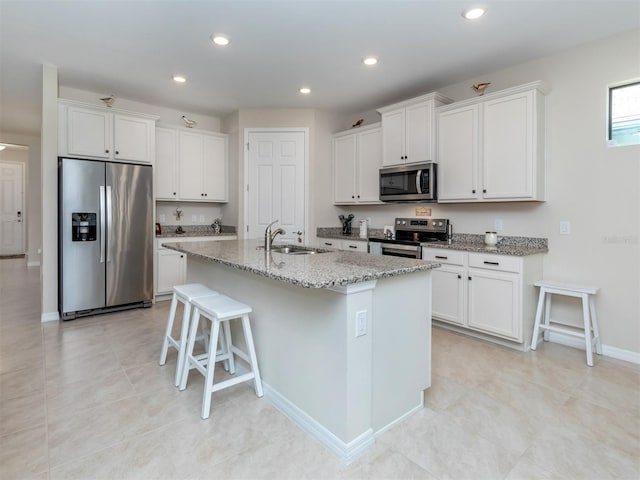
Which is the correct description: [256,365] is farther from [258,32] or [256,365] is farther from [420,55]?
[420,55]

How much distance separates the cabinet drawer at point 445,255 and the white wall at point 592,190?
0.70 meters

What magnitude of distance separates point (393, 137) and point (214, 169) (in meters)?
2.63

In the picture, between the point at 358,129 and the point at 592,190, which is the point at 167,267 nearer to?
the point at 358,129

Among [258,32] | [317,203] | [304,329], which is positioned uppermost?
[258,32]

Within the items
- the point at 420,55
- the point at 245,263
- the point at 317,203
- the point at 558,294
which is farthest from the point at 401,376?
the point at 317,203

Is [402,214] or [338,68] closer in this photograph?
[338,68]

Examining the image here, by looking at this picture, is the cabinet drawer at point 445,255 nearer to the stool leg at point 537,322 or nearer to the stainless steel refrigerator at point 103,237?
the stool leg at point 537,322

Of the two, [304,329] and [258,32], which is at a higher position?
[258,32]

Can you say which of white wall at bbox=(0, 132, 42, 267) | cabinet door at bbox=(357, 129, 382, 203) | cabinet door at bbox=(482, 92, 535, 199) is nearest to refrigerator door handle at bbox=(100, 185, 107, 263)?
cabinet door at bbox=(357, 129, 382, 203)

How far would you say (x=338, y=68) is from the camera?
359 centimetres

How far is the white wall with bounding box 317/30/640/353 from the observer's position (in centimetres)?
284

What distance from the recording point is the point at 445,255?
3490mm

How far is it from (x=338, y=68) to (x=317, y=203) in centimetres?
187

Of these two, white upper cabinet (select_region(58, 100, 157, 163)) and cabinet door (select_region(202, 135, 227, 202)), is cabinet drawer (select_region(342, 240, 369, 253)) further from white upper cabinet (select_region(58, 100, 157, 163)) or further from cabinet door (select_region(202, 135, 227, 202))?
white upper cabinet (select_region(58, 100, 157, 163))
